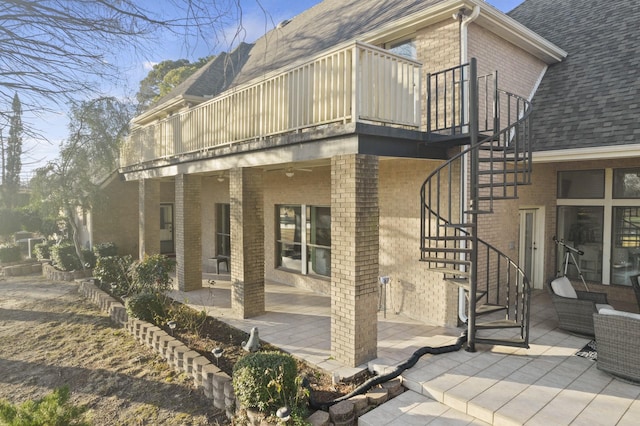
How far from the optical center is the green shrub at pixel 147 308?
731 centimetres

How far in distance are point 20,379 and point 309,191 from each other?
6550mm

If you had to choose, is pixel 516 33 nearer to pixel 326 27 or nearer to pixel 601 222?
pixel 601 222

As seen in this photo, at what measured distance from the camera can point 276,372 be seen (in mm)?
4125

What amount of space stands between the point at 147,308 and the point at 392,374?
510 cm

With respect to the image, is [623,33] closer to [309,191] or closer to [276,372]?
[309,191]

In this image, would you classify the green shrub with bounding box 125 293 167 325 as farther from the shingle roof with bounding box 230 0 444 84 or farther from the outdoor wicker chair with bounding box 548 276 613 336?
the outdoor wicker chair with bounding box 548 276 613 336

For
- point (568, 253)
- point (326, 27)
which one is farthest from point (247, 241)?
point (326, 27)

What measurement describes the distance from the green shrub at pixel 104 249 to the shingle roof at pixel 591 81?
13.1 metres

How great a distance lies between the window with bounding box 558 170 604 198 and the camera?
813 cm

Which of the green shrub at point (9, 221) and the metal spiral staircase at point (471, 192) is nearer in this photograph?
the metal spiral staircase at point (471, 192)

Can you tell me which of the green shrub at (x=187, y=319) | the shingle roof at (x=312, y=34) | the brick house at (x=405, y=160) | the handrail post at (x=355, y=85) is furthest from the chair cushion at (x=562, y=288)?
the green shrub at (x=187, y=319)

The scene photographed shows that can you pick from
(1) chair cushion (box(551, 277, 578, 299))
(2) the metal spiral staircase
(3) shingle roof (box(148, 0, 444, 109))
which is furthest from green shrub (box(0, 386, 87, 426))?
(1) chair cushion (box(551, 277, 578, 299))

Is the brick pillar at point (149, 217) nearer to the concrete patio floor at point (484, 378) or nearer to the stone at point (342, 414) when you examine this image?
the concrete patio floor at point (484, 378)

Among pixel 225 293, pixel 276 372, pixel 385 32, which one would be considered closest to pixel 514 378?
pixel 276 372
